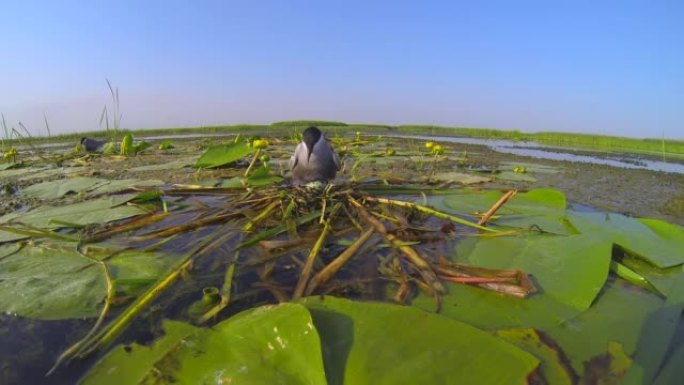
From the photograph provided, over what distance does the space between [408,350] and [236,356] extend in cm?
53

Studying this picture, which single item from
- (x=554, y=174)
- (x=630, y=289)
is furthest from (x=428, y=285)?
(x=554, y=174)

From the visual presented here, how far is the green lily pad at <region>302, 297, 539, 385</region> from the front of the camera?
108cm

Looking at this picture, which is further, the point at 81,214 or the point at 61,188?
the point at 61,188

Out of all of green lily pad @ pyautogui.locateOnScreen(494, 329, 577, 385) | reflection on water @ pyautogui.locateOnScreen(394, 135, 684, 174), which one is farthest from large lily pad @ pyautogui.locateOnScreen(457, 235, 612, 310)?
reflection on water @ pyautogui.locateOnScreen(394, 135, 684, 174)

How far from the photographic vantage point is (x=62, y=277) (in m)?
1.73

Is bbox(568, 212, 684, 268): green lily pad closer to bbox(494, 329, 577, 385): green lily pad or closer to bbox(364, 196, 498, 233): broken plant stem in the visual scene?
bbox(364, 196, 498, 233): broken plant stem

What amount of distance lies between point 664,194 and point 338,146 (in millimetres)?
5223

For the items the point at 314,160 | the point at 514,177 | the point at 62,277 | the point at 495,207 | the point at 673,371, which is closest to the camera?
the point at 673,371

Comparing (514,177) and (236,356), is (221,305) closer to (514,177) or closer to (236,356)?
(236,356)

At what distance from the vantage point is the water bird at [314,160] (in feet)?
11.6

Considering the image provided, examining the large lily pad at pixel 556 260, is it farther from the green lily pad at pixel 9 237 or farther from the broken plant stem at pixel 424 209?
the green lily pad at pixel 9 237

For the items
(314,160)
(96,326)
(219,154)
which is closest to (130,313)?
(96,326)

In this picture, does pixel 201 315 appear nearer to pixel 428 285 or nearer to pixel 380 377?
pixel 380 377

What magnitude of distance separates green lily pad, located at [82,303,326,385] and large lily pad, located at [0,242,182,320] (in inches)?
17.9
